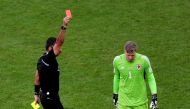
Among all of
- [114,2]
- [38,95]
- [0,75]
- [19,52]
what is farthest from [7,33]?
[38,95]

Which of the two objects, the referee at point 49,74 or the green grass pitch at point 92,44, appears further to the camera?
the green grass pitch at point 92,44

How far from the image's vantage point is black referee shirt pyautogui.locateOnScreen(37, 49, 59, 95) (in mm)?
12445

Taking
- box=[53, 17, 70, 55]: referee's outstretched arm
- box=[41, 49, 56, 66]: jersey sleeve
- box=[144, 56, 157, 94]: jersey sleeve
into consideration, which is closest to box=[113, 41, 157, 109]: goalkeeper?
box=[144, 56, 157, 94]: jersey sleeve

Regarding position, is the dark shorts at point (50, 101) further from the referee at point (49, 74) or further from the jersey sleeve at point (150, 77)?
the jersey sleeve at point (150, 77)

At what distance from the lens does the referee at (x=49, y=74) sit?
12284mm

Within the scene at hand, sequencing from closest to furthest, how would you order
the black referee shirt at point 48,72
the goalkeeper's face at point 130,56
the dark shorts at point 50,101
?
the goalkeeper's face at point 130,56
the black referee shirt at point 48,72
the dark shorts at point 50,101

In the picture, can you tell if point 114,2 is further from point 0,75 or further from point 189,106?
point 189,106

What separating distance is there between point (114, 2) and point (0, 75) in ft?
31.1

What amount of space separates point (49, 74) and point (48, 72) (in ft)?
0.26

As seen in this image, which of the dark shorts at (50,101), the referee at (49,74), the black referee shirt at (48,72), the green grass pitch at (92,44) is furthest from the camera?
the green grass pitch at (92,44)

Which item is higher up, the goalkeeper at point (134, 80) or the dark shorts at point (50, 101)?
the goalkeeper at point (134, 80)

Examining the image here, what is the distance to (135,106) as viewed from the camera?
12.4 metres

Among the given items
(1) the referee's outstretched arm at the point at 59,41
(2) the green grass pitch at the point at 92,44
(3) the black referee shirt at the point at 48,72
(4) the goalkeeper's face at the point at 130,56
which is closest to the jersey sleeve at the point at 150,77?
(4) the goalkeeper's face at the point at 130,56

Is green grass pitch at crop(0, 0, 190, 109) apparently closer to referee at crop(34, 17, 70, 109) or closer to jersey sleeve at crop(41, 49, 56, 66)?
referee at crop(34, 17, 70, 109)
